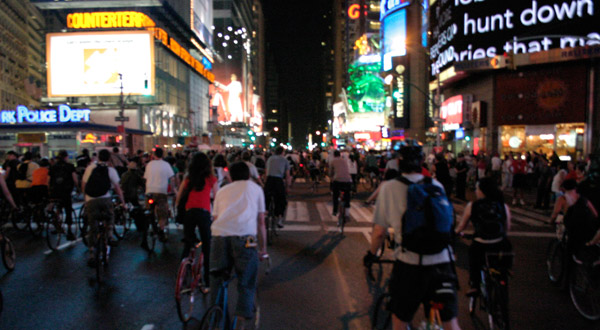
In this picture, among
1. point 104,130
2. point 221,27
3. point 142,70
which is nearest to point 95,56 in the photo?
point 142,70

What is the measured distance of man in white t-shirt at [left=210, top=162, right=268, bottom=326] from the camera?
14.1 feet

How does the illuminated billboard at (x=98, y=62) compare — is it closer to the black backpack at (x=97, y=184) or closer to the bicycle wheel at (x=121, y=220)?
the bicycle wheel at (x=121, y=220)

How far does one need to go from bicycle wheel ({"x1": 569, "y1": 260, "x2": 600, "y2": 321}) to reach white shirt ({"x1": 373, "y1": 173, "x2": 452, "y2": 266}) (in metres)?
3.18

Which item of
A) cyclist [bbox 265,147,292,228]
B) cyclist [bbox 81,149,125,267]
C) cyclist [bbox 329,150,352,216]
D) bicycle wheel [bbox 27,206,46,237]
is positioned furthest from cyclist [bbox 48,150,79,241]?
cyclist [bbox 329,150,352,216]

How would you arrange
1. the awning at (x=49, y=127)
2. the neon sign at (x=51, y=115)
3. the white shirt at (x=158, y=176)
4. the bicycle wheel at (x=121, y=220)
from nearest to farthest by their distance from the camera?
the white shirt at (x=158, y=176) < the bicycle wheel at (x=121, y=220) < the awning at (x=49, y=127) < the neon sign at (x=51, y=115)

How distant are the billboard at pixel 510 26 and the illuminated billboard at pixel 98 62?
29.6 metres

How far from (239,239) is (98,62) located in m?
49.5

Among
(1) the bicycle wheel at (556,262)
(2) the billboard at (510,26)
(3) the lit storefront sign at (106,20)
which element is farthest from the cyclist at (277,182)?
(3) the lit storefront sign at (106,20)

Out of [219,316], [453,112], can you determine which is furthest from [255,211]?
[453,112]

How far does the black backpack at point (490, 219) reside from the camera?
4801mm

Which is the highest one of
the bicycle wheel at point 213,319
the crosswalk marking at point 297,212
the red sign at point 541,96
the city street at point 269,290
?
the red sign at point 541,96

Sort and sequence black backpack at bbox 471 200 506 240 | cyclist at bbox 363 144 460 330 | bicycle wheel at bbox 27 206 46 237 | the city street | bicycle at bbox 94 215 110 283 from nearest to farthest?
cyclist at bbox 363 144 460 330 < black backpack at bbox 471 200 506 240 < the city street < bicycle at bbox 94 215 110 283 < bicycle wheel at bbox 27 206 46 237

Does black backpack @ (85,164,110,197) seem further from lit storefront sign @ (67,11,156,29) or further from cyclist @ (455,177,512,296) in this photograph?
lit storefront sign @ (67,11,156,29)

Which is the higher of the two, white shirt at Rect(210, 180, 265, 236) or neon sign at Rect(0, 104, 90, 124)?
neon sign at Rect(0, 104, 90, 124)
